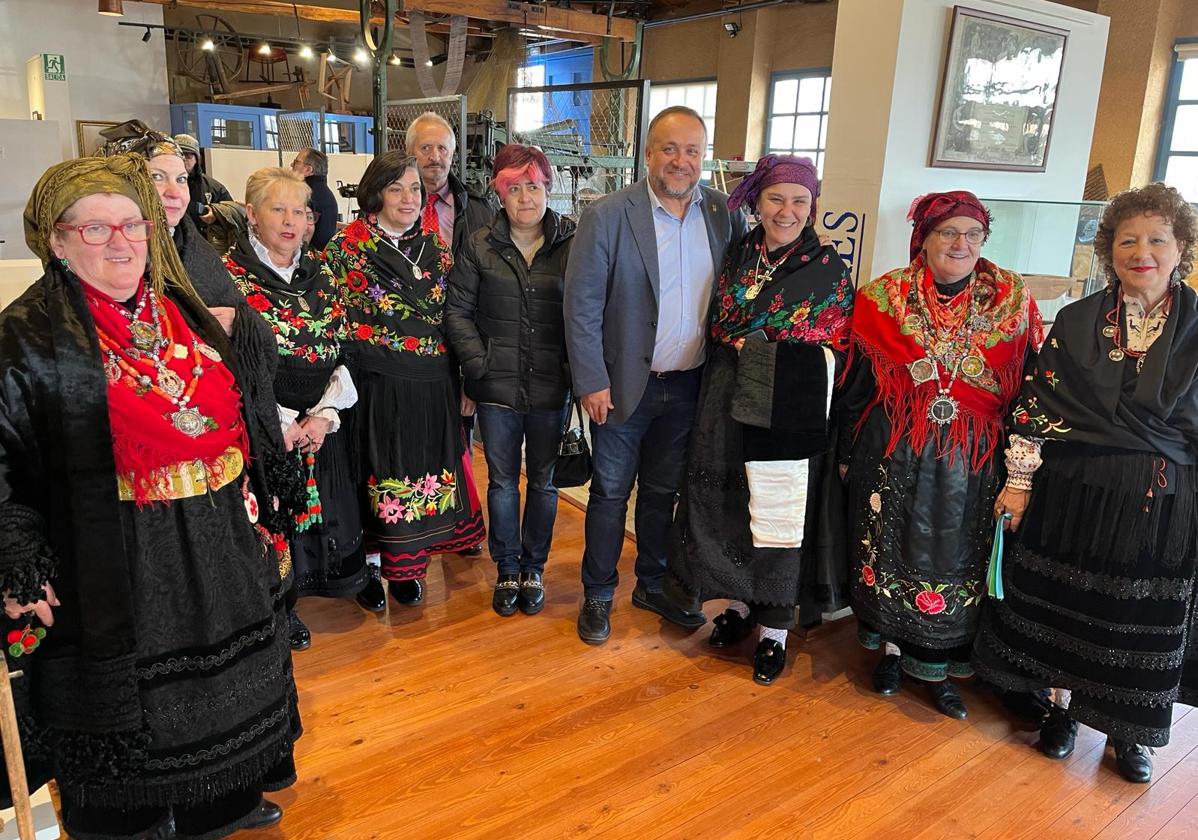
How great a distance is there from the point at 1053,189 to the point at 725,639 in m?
2.33

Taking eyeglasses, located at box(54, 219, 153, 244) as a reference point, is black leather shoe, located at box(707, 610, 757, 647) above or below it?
below

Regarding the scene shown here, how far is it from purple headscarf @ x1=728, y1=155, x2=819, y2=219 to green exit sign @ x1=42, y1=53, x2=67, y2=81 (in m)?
8.30

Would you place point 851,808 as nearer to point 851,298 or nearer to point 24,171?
point 851,298

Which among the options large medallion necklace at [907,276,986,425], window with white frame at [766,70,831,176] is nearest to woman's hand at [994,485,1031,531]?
large medallion necklace at [907,276,986,425]

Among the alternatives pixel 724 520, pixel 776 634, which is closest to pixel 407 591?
pixel 724 520

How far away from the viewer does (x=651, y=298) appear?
263cm

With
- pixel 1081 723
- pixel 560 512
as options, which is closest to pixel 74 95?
pixel 560 512

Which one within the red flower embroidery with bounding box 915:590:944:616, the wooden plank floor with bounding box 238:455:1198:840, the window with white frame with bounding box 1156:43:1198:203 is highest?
the window with white frame with bounding box 1156:43:1198:203

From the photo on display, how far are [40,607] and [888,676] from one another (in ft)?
7.50

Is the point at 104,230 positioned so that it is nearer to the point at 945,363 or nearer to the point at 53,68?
the point at 945,363

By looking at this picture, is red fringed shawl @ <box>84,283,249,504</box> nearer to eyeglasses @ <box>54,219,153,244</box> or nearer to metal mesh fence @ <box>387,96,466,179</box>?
eyeglasses @ <box>54,219,153,244</box>

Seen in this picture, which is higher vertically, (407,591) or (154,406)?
(154,406)

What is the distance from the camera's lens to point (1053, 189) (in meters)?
3.58

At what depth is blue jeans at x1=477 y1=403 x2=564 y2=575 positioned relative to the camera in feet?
9.61
